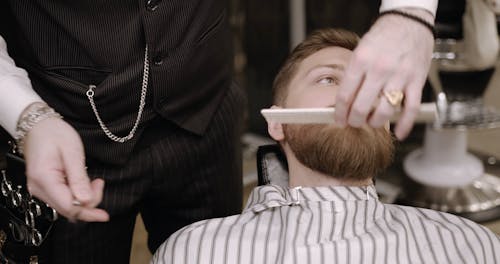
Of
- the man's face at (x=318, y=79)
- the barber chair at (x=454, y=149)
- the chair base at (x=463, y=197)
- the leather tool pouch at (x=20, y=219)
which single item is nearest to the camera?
the leather tool pouch at (x=20, y=219)

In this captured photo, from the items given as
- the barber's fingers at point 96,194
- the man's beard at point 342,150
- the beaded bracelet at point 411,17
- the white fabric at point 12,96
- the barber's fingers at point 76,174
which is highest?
the beaded bracelet at point 411,17

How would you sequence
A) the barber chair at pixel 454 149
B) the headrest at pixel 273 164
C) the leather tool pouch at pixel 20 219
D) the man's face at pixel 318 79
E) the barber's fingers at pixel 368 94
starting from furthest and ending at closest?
the barber chair at pixel 454 149 → the headrest at pixel 273 164 → the man's face at pixel 318 79 → the leather tool pouch at pixel 20 219 → the barber's fingers at pixel 368 94

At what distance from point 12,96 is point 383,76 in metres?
0.66

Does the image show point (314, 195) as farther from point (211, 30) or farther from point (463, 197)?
point (463, 197)

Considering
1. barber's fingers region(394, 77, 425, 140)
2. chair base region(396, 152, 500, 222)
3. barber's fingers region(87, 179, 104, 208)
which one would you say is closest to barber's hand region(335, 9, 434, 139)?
barber's fingers region(394, 77, 425, 140)

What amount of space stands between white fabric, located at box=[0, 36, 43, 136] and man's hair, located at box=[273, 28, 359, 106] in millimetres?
662

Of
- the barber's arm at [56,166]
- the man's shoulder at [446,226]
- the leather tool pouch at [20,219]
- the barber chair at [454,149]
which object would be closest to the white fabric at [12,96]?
the barber's arm at [56,166]

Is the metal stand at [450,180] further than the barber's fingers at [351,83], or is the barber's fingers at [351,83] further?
the metal stand at [450,180]

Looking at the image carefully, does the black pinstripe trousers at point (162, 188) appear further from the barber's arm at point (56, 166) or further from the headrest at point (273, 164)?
the barber's arm at point (56, 166)

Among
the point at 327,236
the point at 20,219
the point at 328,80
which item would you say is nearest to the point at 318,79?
the point at 328,80

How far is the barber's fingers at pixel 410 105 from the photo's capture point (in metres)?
0.93

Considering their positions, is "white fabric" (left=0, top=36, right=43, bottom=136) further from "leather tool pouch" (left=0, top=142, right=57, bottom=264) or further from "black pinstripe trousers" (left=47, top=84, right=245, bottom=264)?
"black pinstripe trousers" (left=47, top=84, right=245, bottom=264)

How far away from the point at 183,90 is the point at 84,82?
227mm

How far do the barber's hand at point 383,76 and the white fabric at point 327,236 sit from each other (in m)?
0.42
